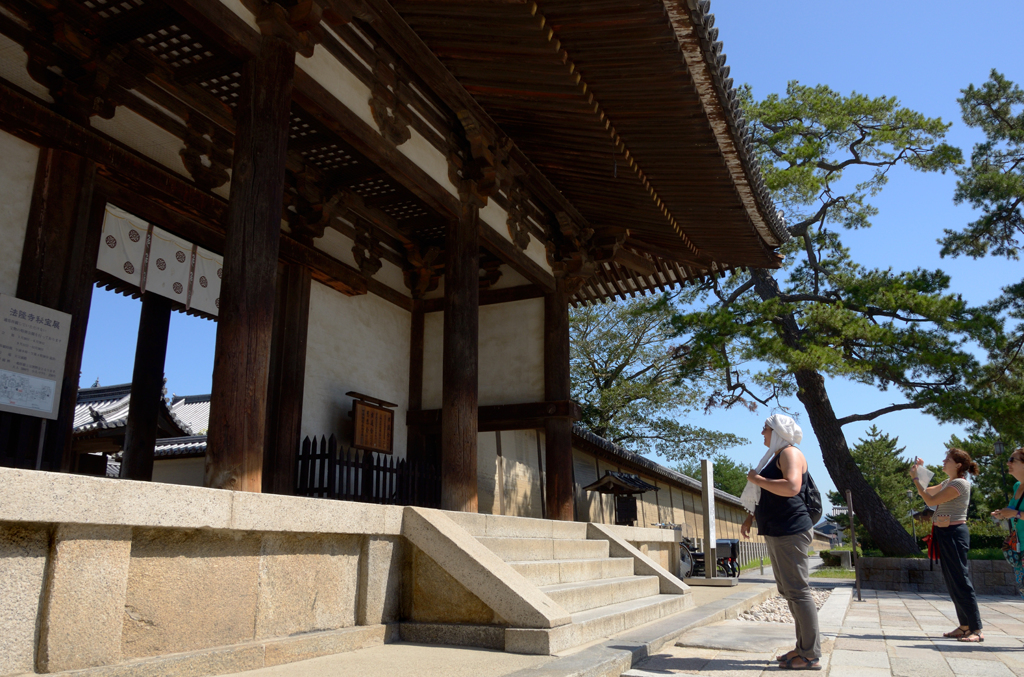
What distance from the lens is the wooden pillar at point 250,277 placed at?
381 cm

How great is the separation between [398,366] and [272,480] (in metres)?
2.61

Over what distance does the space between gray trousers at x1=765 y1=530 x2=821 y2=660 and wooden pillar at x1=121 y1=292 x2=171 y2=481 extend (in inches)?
259

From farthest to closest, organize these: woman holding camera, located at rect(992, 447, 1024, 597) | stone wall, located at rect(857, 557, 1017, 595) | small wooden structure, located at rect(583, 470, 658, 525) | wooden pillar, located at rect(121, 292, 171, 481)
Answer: small wooden structure, located at rect(583, 470, 658, 525) < stone wall, located at rect(857, 557, 1017, 595) < wooden pillar, located at rect(121, 292, 171, 481) < woman holding camera, located at rect(992, 447, 1024, 597)

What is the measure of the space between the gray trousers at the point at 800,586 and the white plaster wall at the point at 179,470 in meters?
11.9

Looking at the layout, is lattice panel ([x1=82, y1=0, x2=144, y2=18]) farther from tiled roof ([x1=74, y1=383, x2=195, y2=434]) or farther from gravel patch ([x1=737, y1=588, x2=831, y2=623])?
tiled roof ([x1=74, y1=383, x2=195, y2=434])

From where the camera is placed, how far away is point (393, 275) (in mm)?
9469

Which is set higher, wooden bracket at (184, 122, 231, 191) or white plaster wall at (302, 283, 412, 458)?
wooden bracket at (184, 122, 231, 191)

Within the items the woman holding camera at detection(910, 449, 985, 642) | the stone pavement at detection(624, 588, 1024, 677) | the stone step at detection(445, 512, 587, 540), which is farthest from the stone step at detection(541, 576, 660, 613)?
the woman holding camera at detection(910, 449, 985, 642)

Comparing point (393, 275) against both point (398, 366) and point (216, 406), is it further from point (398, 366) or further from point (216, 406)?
point (216, 406)

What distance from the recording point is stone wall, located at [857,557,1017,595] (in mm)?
11953

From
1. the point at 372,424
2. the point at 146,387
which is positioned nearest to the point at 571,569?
the point at 372,424

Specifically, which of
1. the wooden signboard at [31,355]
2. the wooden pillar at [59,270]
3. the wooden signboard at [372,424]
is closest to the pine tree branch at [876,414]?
the wooden signboard at [372,424]

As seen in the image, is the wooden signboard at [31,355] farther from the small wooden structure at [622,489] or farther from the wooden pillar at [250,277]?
the small wooden structure at [622,489]

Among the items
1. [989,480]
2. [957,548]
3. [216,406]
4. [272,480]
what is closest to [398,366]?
[272,480]
